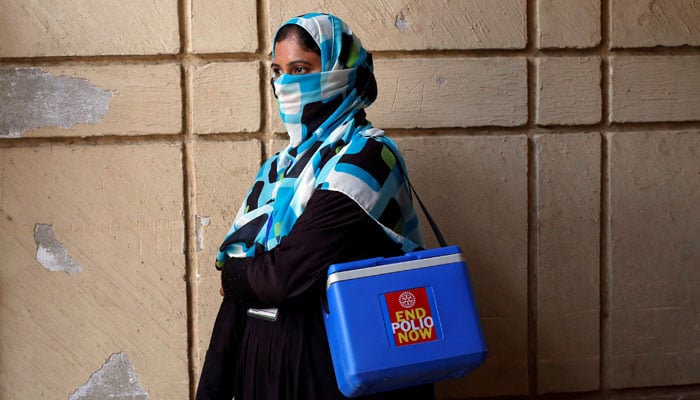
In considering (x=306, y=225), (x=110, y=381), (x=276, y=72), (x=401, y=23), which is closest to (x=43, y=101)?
(x=110, y=381)

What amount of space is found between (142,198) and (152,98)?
399mm

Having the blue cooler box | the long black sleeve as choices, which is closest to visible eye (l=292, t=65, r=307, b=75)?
the long black sleeve

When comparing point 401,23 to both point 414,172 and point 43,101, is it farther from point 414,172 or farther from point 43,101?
point 43,101

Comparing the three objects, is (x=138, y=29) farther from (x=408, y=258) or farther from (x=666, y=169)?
(x=666, y=169)

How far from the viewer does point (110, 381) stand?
2904 mm

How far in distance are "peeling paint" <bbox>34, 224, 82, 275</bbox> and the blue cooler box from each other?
154cm

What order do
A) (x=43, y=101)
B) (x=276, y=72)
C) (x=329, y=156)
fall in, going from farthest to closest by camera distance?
(x=43, y=101) < (x=276, y=72) < (x=329, y=156)

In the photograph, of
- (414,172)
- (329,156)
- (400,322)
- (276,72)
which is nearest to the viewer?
(400,322)

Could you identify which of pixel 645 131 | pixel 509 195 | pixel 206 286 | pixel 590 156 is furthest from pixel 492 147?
pixel 206 286

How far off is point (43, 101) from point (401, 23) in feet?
4.77

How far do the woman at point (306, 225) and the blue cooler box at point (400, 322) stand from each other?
0.12 metres

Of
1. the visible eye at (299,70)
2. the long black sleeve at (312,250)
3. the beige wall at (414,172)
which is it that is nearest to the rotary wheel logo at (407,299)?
the long black sleeve at (312,250)

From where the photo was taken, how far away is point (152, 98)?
2.87 m

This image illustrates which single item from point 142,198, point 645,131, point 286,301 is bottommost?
point 286,301
